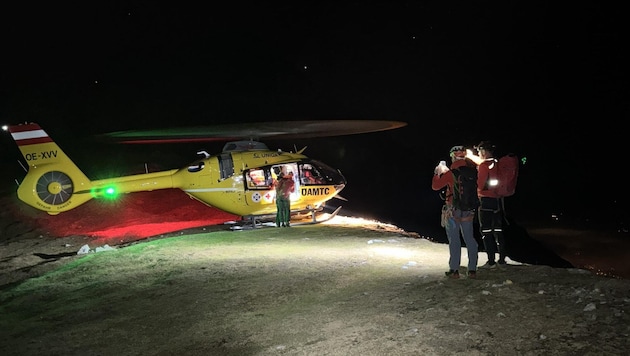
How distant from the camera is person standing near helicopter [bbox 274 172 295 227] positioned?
569 inches

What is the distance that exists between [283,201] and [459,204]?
8.27 m

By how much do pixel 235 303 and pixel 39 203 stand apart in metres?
10.4

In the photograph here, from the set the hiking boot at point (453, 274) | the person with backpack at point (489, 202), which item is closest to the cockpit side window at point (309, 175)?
the person with backpack at point (489, 202)

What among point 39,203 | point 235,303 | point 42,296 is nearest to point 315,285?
point 235,303

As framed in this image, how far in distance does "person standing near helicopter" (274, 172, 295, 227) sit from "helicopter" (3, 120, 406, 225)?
2.26 feet

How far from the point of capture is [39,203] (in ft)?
46.2

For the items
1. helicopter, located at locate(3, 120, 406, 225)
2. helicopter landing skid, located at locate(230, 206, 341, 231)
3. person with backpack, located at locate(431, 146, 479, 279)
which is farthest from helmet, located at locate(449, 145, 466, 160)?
helicopter landing skid, located at locate(230, 206, 341, 231)

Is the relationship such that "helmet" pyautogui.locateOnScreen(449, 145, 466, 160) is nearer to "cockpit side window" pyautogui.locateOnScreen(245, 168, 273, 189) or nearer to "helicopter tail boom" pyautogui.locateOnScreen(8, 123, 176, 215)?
"cockpit side window" pyautogui.locateOnScreen(245, 168, 273, 189)

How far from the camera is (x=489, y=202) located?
297 inches

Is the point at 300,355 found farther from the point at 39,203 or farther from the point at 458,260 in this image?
the point at 39,203

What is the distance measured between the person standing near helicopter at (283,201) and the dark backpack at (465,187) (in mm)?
8161

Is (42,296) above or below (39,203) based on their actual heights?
below

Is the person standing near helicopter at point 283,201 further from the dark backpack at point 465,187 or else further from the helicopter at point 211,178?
the dark backpack at point 465,187

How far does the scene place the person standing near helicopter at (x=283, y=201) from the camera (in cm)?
1445
